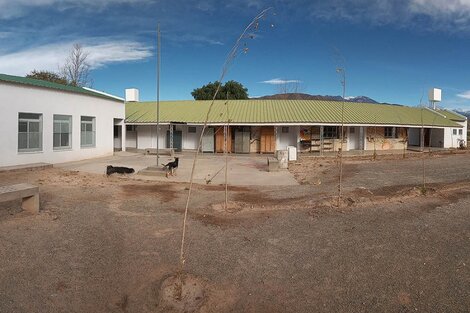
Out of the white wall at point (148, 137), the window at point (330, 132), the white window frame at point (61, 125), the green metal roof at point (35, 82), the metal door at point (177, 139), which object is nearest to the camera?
the green metal roof at point (35, 82)

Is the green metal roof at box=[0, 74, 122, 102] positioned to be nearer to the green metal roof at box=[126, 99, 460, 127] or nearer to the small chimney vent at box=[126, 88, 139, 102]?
the green metal roof at box=[126, 99, 460, 127]

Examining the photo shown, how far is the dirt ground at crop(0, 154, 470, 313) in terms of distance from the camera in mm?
4266

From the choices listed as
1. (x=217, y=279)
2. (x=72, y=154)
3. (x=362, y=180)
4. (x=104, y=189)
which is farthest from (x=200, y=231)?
(x=72, y=154)

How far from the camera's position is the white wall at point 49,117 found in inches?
650

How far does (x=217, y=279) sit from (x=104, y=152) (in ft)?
69.8

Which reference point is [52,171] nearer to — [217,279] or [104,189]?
[104,189]

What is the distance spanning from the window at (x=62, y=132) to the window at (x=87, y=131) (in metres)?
1.12

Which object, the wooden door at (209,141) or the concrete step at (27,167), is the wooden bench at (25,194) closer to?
the concrete step at (27,167)

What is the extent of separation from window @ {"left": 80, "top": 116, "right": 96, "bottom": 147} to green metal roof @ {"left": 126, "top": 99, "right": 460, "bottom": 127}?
6.19 m

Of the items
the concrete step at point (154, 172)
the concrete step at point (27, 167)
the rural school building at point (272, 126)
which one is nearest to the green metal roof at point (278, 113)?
the rural school building at point (272, 126)

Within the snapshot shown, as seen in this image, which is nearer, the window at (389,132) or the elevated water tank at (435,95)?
the window at (389,132)

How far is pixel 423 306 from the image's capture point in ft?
13.4

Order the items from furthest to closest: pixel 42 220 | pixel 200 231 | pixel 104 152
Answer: pixel 104 152 → pixel 42 220 → pixel 200 231

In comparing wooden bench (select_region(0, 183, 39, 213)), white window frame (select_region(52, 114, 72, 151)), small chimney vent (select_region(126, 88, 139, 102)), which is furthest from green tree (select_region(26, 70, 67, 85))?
wooden bench (select_region(0, 183, 39, 213))
